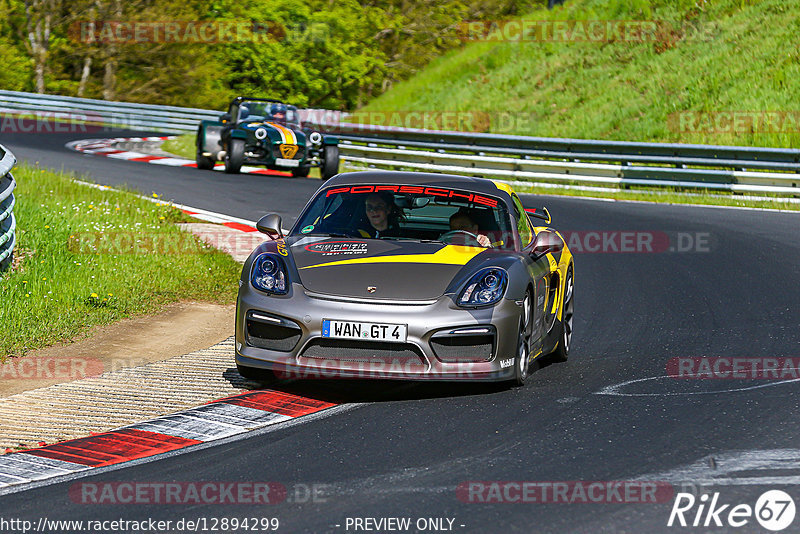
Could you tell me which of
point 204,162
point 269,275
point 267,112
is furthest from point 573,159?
point 269,275

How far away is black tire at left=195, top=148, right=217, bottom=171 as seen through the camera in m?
22.4

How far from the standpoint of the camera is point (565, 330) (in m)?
7.83

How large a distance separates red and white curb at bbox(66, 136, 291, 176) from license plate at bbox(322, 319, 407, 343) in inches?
665

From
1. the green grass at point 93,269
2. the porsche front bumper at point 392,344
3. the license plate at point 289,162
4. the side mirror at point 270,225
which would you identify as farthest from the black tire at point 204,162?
the porsche front bumper at point 392,344

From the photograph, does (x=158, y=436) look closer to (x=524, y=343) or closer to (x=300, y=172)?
(x=524, y=343)

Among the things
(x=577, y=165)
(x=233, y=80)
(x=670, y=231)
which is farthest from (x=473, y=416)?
(x=233, y=80)

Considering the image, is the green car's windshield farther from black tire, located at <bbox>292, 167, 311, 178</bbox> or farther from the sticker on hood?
the sticker on hood

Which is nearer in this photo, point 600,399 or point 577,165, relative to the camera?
point 600,399

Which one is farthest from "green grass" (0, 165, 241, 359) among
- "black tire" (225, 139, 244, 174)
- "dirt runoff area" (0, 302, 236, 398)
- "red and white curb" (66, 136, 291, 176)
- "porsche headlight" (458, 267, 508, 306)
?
"red and white curb" (66, 136, 291, 176)

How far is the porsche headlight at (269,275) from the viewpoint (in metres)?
6.61

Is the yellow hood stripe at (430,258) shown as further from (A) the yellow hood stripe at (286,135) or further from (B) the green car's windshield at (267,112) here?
(B) the green car's windshield at (267,112)

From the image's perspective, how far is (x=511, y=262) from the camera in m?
6.86

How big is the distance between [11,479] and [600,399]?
321 cm

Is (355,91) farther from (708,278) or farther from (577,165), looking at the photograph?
(708,278)
